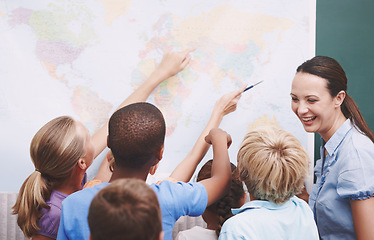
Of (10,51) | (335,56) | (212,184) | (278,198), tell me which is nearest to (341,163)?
(278,198)

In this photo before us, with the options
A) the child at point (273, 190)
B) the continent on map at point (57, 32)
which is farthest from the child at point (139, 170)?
the continent on map at point (57, 32)

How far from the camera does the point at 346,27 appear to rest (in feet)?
6.11

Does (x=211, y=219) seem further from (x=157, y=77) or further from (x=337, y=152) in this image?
(x=157, y=77)

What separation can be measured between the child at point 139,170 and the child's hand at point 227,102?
0.72m

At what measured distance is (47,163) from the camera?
1113mm

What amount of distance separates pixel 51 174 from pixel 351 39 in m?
1.58

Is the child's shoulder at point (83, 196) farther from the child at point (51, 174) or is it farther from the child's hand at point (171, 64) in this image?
the child's hand at point (171, 64)

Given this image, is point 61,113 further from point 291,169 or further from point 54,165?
point 291,169

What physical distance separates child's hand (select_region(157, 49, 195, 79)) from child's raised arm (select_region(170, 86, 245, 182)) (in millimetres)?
247

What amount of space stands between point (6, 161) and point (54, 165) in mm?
690

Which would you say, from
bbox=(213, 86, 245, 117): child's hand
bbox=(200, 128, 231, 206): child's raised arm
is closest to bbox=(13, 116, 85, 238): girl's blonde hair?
bbox=(200, 128, 231, 206): child's raised arm

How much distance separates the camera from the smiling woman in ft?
3.78

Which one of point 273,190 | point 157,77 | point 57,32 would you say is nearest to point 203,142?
point 157,77

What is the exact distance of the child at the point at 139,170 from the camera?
3.03 feet
